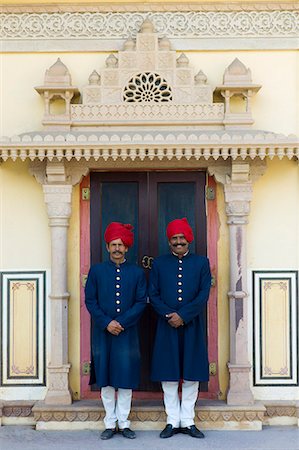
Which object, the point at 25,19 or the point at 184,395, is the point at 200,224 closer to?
the point at 184,395

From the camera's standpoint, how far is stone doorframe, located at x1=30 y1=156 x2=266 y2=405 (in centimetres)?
589

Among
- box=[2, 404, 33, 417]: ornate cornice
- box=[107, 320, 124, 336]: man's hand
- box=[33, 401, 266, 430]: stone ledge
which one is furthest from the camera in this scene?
box=[2, 404, 33, 417]: ornate cornice

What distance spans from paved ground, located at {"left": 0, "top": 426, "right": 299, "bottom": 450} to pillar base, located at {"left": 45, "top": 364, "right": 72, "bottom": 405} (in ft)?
0.87

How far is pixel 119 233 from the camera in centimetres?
561

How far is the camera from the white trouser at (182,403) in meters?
5.62

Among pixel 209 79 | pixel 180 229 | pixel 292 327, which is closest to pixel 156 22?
pixel 209 79

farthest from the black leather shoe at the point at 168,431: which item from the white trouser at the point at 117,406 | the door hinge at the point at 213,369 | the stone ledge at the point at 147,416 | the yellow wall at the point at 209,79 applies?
the yellow wall at the point at 209,79

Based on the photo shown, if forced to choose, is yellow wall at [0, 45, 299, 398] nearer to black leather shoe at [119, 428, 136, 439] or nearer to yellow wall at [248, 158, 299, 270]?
yellow wall at [248, 158, 299, 270]

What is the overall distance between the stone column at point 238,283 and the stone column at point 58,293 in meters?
1.39

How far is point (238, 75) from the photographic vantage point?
19.6ft

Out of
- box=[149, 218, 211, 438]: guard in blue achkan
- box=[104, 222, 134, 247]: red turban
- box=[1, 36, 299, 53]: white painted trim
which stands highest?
box=[1, 36, 299, 53]: white painted trim

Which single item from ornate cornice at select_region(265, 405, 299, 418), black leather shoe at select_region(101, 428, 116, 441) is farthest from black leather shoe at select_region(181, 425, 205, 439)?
ornate cornice at select_region(265, 405, 299, 418)

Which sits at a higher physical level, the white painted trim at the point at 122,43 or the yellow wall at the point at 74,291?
the white painted trim at the point at 122,43

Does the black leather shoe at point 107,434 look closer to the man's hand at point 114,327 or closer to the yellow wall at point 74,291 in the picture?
the yellow wall at point 74,291
